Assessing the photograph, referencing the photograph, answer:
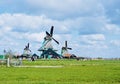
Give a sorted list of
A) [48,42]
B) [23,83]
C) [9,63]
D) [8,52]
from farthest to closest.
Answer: [48,42]
[8,52]
[9,63]
[23,83]

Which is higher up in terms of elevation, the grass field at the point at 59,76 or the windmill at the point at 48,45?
the windmill at the point at 48,45

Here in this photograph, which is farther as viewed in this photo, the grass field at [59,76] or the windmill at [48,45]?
the windmill at [48,45]

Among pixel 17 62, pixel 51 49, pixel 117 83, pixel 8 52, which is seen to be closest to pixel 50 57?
pixel 51 49

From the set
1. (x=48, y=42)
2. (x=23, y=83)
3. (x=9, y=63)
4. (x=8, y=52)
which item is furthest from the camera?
(x=48, y=42)

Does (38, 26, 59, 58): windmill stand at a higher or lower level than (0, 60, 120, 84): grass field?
higher

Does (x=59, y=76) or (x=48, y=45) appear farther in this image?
(x=48, y=45)

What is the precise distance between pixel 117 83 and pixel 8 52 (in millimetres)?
101258

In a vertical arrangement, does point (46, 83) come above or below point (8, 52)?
below

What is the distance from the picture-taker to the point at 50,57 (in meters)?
181

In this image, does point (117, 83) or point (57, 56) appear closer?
point (117, 83)

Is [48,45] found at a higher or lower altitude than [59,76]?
higher

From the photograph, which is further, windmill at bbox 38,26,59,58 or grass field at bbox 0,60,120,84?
windmill at bbox 38,26,59,58

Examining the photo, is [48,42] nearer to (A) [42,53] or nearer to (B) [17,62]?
(A) [42,53]

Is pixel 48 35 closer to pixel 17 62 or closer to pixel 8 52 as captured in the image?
pixel 8 52
